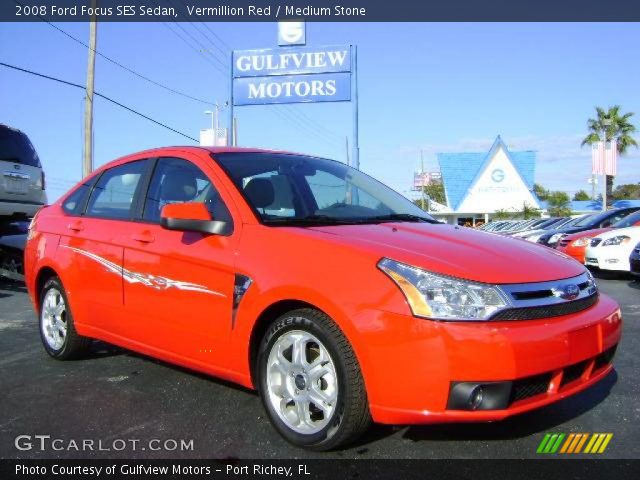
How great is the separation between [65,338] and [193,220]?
2.05 metres

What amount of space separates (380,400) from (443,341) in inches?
16.1

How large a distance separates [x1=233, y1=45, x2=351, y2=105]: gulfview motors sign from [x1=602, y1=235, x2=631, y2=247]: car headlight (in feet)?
34.9

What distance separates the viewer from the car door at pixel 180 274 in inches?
128

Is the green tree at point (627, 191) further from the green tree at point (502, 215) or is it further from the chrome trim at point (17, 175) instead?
the chrome trim at point (17, 175)

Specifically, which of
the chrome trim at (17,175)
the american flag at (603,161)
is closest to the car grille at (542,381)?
the chrome trim at (17,175)

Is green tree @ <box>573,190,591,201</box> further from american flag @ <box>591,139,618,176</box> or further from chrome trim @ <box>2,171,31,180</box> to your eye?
chrome trim @ <box>2,171,31,180</box>

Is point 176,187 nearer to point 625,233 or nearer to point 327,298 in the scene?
point 327,298

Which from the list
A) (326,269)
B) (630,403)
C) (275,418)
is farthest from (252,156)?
(630,403)

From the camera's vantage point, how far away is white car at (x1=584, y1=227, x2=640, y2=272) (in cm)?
953

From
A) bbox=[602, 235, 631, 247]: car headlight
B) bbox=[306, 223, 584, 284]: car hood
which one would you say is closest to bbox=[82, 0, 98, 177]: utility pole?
bbox=[602, 235, 631, 247]: car headlight

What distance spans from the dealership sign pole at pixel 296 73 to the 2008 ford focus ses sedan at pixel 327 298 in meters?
14.8

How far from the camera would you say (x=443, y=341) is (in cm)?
246

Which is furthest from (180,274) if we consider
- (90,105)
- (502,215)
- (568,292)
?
(502,215)

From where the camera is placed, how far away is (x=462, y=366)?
2449mm
